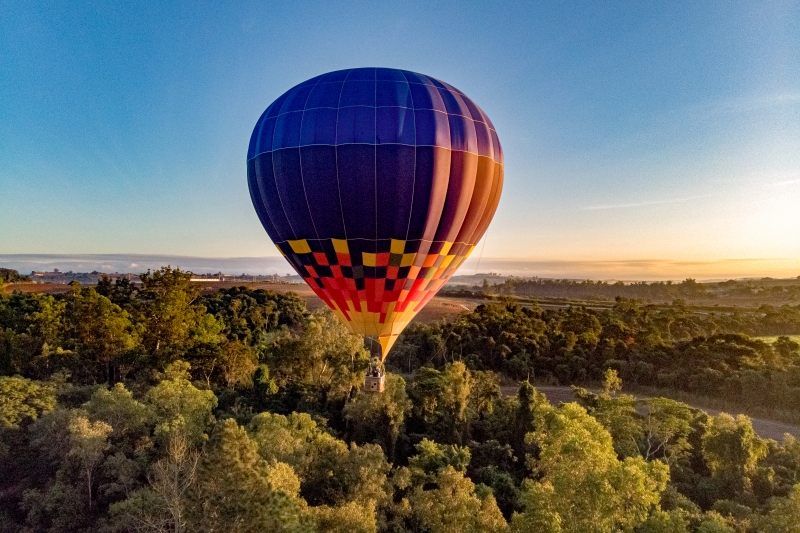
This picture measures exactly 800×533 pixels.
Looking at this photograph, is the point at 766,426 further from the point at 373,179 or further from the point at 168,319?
the point at 168,319

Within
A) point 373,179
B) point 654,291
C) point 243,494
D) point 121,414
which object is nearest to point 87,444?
point 121,414

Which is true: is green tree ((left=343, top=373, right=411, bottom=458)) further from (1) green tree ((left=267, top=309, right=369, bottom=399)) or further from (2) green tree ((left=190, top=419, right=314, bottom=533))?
(2) green tree ((left=190, top=419, right=314, bottom=533))

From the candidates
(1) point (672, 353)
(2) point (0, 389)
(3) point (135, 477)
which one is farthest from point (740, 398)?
(2) point (0, 389)

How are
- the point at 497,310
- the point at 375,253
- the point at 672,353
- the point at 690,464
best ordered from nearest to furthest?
the point at 375,253 < the point at 690,464 < the point at 672,353 < the point at 497,310

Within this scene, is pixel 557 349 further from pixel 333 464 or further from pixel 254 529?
pixel 254 529

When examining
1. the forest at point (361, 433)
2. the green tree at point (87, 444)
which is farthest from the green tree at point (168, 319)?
the green tree at point (87, 444)

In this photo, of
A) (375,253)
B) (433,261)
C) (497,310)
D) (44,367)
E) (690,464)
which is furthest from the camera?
(497,310)
